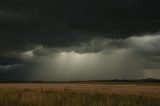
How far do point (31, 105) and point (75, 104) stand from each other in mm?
2162

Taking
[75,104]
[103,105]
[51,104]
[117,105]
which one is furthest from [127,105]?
[51,104]

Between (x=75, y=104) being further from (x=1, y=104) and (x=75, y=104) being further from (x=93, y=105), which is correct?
(x=1, y=104)

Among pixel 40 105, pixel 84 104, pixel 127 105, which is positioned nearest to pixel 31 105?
pixel 40 105

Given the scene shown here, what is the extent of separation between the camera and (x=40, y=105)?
13.4 metres

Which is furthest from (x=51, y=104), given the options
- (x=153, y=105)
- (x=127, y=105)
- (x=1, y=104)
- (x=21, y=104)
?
(x=153, y=105)

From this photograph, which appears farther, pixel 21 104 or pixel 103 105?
pixel 21 104

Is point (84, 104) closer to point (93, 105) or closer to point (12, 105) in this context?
point (93, 105)

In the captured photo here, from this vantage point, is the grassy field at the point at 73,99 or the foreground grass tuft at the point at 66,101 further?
the grassy field at the point at 73,99

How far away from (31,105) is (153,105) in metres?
6.09

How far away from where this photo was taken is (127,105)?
1394 cm

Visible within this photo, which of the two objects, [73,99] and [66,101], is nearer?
[66,101]

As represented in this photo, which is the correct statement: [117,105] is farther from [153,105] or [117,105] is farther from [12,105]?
[12,105]

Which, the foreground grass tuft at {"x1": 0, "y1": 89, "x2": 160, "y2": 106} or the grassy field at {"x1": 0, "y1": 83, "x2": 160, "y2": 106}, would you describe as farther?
the grassy field at {"x1": 0, "y1": 83, "x2": 160, "y2": 106}

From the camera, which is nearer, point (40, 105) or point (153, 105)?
point (40, 105)
